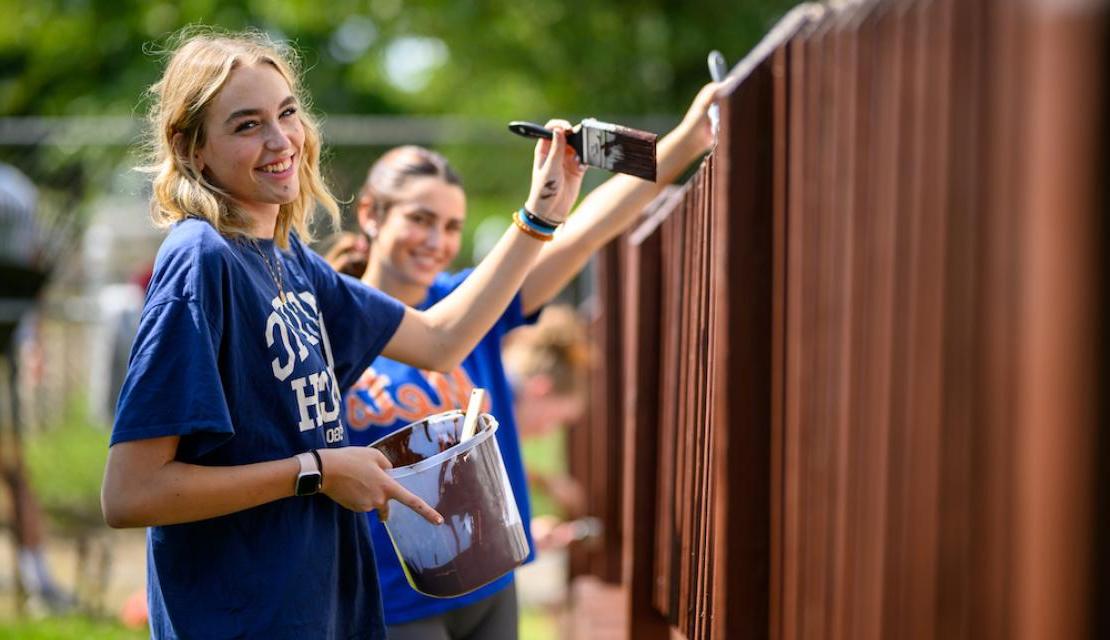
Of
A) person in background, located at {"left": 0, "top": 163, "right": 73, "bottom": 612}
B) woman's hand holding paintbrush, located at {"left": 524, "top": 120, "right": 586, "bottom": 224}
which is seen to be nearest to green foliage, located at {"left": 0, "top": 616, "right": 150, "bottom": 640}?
person in background, located at {"left": 0, "top": 163, "right": 73, "bottom": 612}

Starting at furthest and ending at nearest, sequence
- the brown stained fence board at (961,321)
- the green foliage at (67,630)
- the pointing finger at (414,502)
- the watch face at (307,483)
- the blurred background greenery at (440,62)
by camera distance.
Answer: the blurred background greenery at (440,62) → the green foliage at (67,630) → the pointing finger at (414,502) → the watch face at (307,483) → the brown stained fence board at (961,321)

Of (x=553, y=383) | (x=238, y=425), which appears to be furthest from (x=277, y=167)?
(x=553, y=383)

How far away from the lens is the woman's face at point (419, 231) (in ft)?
9.84

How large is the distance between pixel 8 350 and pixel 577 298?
340cm

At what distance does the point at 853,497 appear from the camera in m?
1.40

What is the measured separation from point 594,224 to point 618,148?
18.8 inches

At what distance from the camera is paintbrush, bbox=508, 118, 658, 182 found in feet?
7.66

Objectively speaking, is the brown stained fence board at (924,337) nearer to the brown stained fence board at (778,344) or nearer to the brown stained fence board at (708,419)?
the brown stained fence board at (778,344)

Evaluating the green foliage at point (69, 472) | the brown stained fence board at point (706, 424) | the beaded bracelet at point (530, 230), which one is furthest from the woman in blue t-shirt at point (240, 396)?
the green foliage at point (69, 472)

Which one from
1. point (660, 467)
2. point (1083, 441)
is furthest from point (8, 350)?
point (1083, 441)

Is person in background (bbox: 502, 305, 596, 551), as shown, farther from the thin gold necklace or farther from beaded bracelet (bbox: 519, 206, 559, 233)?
the thin gold necklace

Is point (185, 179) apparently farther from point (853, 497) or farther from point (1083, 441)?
point (1083, 441)

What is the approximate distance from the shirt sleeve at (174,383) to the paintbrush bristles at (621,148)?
0.82m

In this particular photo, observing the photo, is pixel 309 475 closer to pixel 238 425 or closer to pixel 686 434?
pixel 238 425
